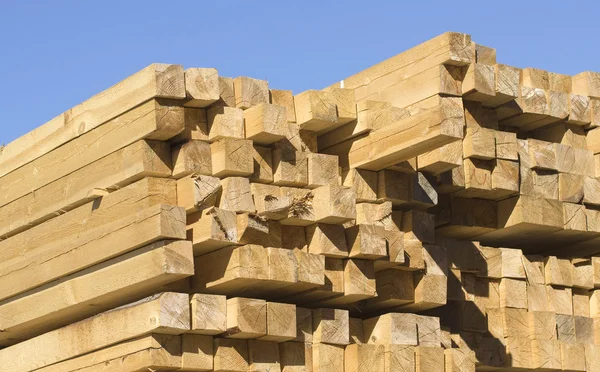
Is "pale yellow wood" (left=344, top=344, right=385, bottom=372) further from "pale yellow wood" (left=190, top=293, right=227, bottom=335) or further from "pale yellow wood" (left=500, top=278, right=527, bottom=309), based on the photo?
"pale yellow wood" (left=500, top=278, right=527, bottom=309)

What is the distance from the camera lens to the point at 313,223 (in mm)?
7117

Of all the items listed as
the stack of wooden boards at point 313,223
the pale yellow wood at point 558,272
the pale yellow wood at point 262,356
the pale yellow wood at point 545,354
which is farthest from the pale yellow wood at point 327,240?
the pale yellow wood at point 558,272

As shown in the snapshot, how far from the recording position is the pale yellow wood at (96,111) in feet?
22.7

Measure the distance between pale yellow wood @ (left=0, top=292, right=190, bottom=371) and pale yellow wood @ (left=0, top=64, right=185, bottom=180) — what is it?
1.15m

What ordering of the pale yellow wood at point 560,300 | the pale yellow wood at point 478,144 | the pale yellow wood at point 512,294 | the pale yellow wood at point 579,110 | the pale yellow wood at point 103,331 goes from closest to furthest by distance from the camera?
the pale yellow wood at point 103,331 < the pale yellow wood at point 478,144 < the pale yellow wood at point 512,294 < the pale yellow wood at point 560,300 < the pale yellow wood at point 579,110

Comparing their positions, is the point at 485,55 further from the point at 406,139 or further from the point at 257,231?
the point at 257,231

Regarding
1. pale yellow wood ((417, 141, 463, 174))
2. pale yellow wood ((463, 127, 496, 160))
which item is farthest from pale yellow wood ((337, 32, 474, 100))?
pale yellow wood ((417, 141, 463, 174))

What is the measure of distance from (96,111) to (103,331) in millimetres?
1335

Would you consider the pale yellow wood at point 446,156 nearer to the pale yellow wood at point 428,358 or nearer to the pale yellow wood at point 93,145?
the pale yellow wood at point 428,358

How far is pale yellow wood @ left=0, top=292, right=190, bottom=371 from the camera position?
6594 mm

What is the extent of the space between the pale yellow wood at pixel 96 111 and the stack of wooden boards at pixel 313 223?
0.6 inches

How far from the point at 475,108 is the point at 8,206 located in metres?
3.12

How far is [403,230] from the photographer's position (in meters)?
7.66

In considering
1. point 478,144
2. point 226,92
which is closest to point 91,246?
point 226,92
